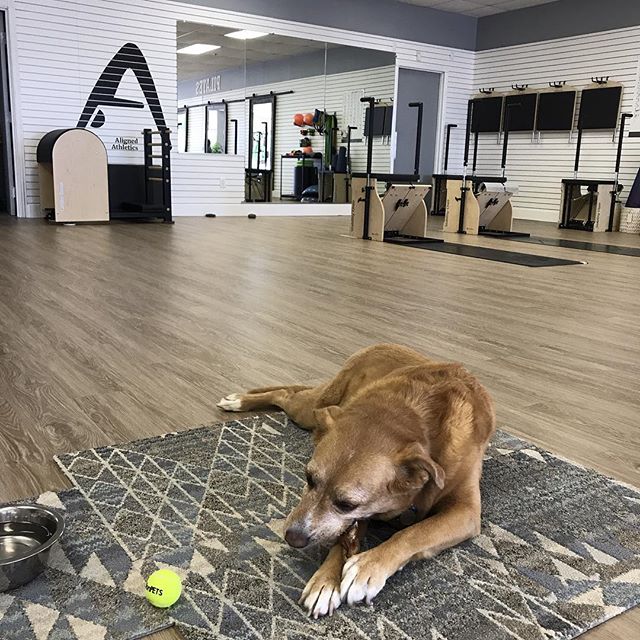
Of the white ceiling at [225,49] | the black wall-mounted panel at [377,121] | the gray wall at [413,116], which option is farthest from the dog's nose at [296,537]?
the gray wall at [413,116]

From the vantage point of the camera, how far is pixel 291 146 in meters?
11.6

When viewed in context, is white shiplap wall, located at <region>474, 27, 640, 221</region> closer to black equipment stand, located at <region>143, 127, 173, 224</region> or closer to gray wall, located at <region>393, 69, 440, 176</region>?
gray wall, located at <region>393, 69, 440, 176</region>

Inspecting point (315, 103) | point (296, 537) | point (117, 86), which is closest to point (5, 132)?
point (117, 86)

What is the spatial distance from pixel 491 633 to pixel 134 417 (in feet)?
4.21

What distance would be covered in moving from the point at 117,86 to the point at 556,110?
6.96 meters

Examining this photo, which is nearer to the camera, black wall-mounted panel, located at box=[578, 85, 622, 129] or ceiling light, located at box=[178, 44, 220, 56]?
ceiling light, located at box=[178, 44, 220, 56]

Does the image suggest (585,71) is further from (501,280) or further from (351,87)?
(501,280)

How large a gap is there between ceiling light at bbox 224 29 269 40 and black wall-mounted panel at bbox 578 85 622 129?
16.8ft

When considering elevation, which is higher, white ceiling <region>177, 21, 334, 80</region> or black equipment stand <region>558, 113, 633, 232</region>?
white ceiling <region>177, 21, 334, 80</region>

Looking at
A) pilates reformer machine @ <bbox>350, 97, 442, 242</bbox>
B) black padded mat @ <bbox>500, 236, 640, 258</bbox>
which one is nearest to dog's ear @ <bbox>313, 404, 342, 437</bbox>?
pilates reformer machine @ <bbox>350, 97, 442, 242</bbox>

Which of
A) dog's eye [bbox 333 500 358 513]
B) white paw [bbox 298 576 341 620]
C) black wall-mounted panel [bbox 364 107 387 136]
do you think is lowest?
white paw [bbox 298 576 341 620]

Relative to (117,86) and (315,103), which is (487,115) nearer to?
(315,103)

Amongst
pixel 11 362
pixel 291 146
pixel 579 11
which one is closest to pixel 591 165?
pixel 579 11

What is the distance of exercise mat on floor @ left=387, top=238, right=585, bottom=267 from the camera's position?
6.06m
